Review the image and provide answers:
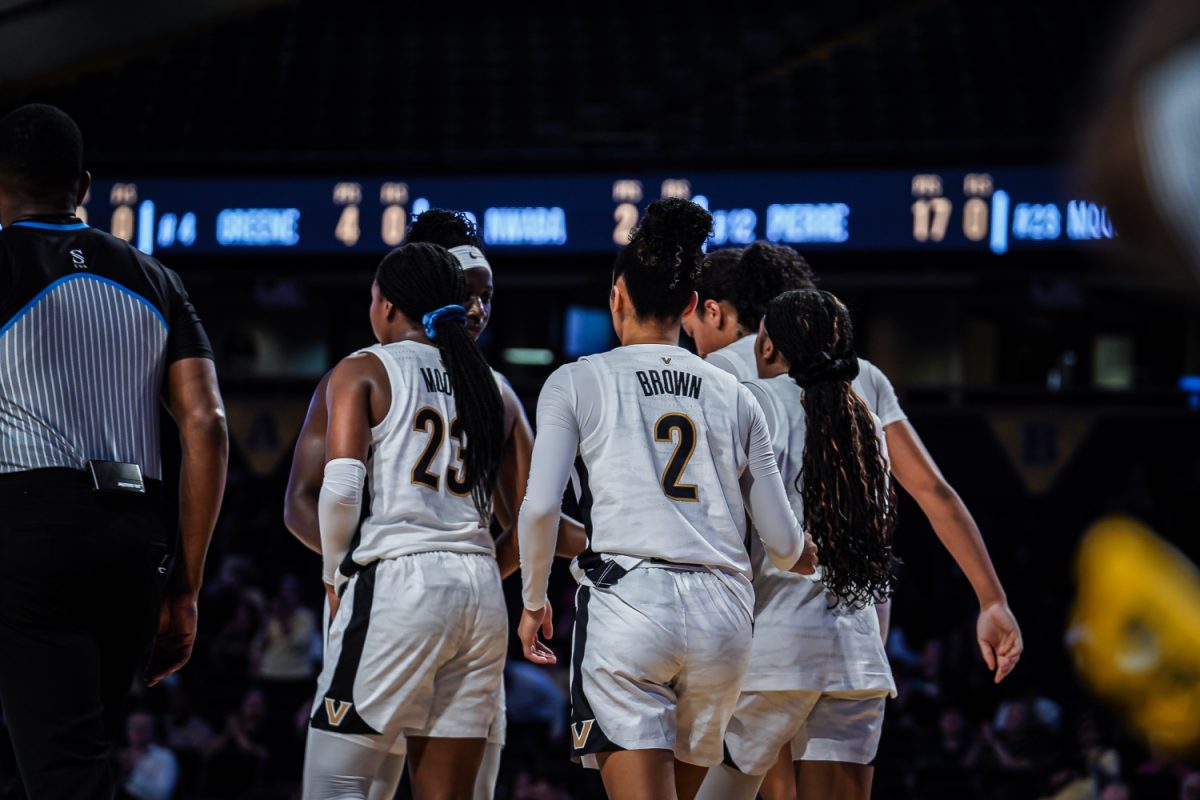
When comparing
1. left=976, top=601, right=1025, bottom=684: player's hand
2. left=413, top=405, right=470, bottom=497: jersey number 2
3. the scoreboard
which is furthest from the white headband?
the scoreboard

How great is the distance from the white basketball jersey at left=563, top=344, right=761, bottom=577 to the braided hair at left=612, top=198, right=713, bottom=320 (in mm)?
125

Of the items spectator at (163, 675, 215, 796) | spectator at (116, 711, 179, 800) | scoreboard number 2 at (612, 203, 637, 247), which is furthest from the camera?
spectator at (163, 675, 215, 796)

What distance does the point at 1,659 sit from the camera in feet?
8.78

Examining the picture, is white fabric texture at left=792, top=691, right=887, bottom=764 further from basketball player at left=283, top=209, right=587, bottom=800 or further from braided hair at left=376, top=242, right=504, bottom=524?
braided hair at left=376, top=242, right=504, bottom=524

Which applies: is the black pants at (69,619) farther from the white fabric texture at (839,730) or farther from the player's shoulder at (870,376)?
the player's shoulder at (870,376)

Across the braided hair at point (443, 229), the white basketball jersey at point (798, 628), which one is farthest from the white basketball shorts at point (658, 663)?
the braided hair at point (443, 229)

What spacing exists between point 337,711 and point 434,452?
63 cm

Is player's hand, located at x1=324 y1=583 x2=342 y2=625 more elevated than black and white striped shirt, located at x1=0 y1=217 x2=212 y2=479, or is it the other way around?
black and white striped shirt, located at x1=0 y1=217 x2=212 y2=479

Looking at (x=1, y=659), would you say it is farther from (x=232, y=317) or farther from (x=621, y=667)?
(x=232, y=317)

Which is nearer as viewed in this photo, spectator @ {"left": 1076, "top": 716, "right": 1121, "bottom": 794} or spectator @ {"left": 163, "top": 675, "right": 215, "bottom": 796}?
spectator @ {"left": 1076, "top": 716, "right": 1121, "bottom": 794}

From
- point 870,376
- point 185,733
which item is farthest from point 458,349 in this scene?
point 185,733

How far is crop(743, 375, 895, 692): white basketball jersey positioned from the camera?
11.7ft

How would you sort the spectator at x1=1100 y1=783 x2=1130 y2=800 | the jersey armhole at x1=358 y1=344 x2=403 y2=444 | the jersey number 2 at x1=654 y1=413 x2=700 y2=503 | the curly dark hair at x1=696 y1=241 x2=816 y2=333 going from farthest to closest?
1. the spectator at x1=1100 y1=783 x2=1130 y2=800
2. the curly dark hair at x1=696 y1=241 x2=816 y2=333
3. the jersey armhole at x1=358 y1=344 x2=403 y2=444
4. the jersey number 2 at x1=654 y1=413 x2=700 y2=503

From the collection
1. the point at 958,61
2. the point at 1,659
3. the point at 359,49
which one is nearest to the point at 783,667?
the point at 1,659
